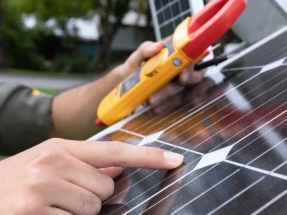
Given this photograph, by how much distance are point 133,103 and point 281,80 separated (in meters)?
0.31

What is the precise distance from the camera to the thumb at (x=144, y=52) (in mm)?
828

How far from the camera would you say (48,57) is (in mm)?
8219

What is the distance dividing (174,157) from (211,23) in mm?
228

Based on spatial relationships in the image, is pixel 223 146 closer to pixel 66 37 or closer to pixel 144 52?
pixel 144 52

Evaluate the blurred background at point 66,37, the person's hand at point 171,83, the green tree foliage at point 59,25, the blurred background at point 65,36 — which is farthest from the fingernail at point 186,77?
the green tree foliage at point 59,25

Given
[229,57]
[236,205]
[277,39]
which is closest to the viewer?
[236,205]

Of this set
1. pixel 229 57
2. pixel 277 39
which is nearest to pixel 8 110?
pixel 229 57

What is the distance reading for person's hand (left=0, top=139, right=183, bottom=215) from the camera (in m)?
0.50

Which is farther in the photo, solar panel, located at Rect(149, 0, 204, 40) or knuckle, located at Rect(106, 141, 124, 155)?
solar panel, located at Rect(149, 0, 204, 40)

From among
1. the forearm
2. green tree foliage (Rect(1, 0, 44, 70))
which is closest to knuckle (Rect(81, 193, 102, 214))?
the forearm

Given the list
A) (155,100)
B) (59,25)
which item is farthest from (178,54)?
(59,25)

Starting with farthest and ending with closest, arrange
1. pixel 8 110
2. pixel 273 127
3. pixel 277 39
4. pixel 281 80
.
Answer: pixel 8 110 < pixel 277 39 < pixel 281 80 < pixel 273 127

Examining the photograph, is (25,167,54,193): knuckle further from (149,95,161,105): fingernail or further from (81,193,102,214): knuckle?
(149,95,161,105): fingernail

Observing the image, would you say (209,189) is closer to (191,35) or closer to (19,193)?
(19,193)
